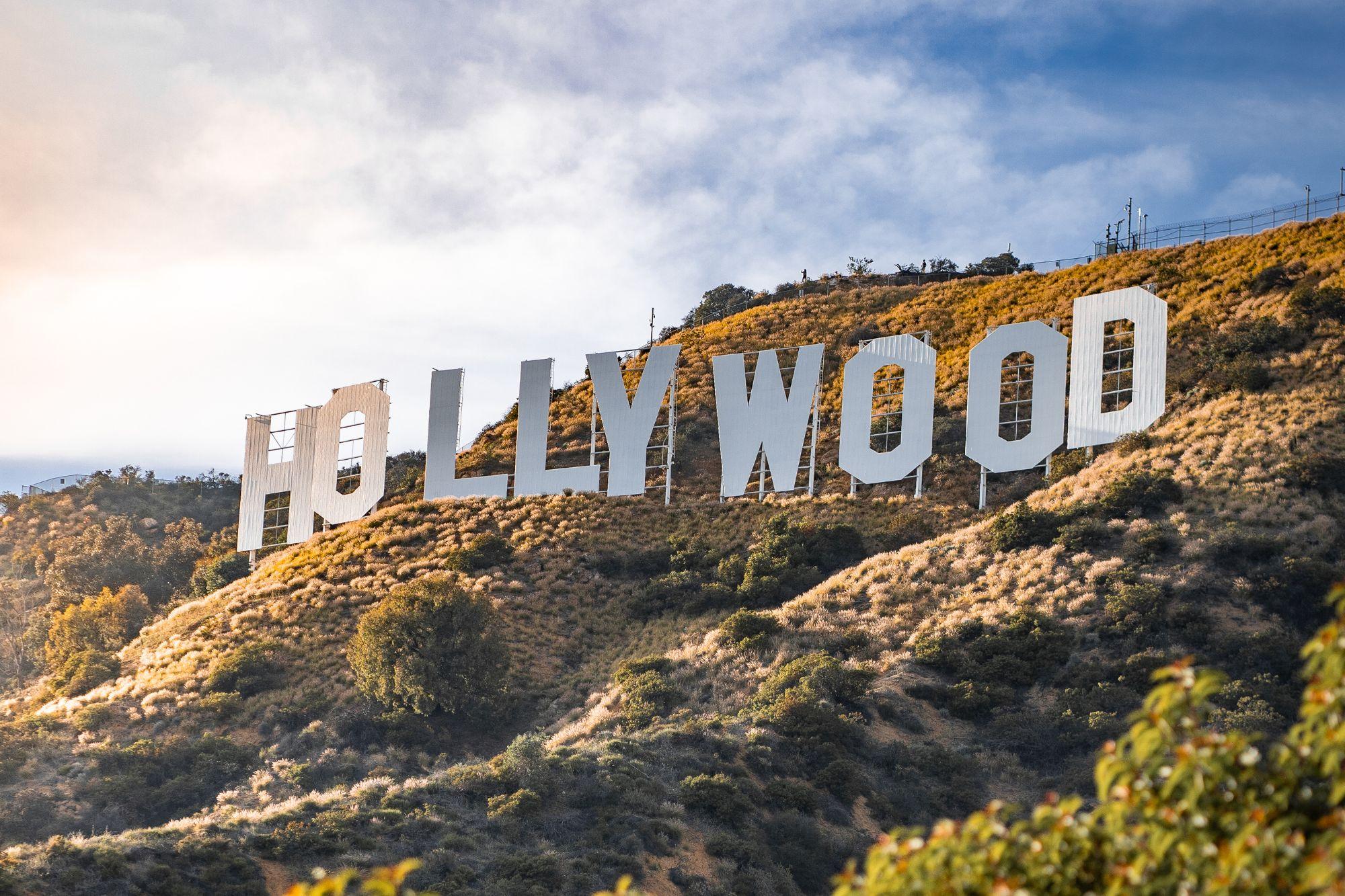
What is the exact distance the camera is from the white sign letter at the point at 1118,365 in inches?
1839

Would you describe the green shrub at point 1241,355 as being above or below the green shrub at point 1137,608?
above

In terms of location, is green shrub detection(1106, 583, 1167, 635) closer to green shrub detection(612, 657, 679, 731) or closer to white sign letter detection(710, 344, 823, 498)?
green shrub detection(612, 657, 679, 731)

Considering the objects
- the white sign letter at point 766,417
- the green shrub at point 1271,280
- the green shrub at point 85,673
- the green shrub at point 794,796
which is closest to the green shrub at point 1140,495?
the white sign letter at point 766,417

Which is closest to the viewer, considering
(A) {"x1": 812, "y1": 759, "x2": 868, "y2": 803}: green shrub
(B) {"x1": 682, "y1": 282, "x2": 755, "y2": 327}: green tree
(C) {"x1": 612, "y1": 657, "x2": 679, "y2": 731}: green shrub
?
(A) {"x1": 812, "y1": 759, "x2": 868, "y2": 803}: green shrub

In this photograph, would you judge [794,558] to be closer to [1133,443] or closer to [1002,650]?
[1002,650]

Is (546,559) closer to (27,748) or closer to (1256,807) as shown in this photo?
(27,748)

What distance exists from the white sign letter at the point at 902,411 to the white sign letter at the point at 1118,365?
5261 mm

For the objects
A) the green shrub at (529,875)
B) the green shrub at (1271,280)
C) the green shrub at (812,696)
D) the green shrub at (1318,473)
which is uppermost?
the green shrub at (1271,280)

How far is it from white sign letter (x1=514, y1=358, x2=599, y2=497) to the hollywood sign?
6 cm

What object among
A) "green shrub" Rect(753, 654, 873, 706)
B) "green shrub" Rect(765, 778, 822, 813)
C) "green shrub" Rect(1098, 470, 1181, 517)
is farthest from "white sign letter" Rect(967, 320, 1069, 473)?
"green shrub" Rect(765, 778, 822, 813)

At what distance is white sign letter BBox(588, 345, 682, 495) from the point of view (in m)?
55.4

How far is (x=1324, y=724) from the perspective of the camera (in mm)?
8648

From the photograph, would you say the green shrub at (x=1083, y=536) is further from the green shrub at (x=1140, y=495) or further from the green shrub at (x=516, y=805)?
the green shrub at (x=516, y=805)

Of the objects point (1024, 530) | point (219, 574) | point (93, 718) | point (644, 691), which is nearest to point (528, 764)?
point (644, 691)
